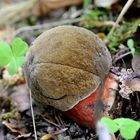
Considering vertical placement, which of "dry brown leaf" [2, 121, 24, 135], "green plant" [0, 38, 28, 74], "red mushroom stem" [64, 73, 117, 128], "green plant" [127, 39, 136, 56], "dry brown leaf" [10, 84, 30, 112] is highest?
"green plant" [0, 38, 28, 74]

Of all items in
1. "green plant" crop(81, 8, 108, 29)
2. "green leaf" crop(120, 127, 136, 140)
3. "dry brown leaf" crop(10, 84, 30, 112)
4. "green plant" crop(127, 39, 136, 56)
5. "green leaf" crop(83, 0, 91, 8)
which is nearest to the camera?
"green leaf" crop(120, 127, 136, 140)

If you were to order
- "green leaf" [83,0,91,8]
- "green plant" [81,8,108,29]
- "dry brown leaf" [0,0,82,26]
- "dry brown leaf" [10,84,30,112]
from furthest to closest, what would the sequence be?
"dry brown leaf" [0,0,82,26] < "green leaf" [83,0,91,8] < "green plant" [81,8,108,29] < "dry brown leaf" [10,84,30,112]

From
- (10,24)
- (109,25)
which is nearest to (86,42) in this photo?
(109,25)

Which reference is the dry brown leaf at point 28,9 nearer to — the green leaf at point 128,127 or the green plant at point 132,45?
the green plant at point 132,45

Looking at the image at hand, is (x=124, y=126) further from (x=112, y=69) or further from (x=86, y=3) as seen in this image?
(x=86, y=3)

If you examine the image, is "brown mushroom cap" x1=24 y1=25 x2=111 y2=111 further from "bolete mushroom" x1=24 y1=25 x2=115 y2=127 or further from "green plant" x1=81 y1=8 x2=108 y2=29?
"green plant" x1=81 y1=8 x2=108 y2=29

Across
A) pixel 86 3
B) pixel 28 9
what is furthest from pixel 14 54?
pixel 28 9

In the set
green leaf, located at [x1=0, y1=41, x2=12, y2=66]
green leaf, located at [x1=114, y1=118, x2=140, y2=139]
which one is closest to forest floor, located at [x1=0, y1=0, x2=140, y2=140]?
green leaf, located at [x1=114, y1=118, x2=140, y2=139]
